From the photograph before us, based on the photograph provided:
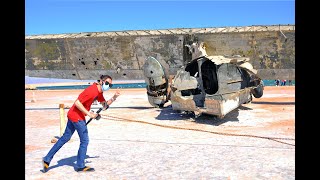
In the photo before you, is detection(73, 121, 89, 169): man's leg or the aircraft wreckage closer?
detection(73, 121, 89, 169): man's leg

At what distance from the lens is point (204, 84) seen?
1448 cm

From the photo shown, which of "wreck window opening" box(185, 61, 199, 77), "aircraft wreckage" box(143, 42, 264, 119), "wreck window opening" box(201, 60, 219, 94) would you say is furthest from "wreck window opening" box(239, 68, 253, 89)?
"wreck window opening" box(185, 61, 199, 77)

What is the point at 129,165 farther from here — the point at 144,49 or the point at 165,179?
the point at 144,49

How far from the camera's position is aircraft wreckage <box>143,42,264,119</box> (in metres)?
11.3

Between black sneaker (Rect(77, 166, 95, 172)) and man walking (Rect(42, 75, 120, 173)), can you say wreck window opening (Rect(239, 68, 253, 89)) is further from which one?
black sneaker (Rect(77, 166, 95, 172))

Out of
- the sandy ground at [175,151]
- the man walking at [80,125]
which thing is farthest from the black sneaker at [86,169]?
the sandy ground at [175,151]

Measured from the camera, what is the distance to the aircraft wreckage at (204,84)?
11336 millimetres

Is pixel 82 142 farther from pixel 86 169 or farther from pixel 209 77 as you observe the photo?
pixel 209 77

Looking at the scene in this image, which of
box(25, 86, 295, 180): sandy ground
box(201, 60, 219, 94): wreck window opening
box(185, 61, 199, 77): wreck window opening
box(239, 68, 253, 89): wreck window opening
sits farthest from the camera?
box(201, 60, 219, 94): wreck window opening

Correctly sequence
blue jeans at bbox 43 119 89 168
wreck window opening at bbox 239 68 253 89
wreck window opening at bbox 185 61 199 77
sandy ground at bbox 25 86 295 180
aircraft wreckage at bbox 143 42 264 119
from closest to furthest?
sandy ground at bbox 25 86 295 180 → blue jeans at bbox 43 119 89 168 → aircraft wreckage at bbox 143 42 264 119 → wreck window opening at bbox 239 68 253 89 → wreck window opening at bbox 185 61 199 77

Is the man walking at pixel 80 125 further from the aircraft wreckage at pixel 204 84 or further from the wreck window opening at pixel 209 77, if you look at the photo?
the wreck window opening at pixel 209 77
